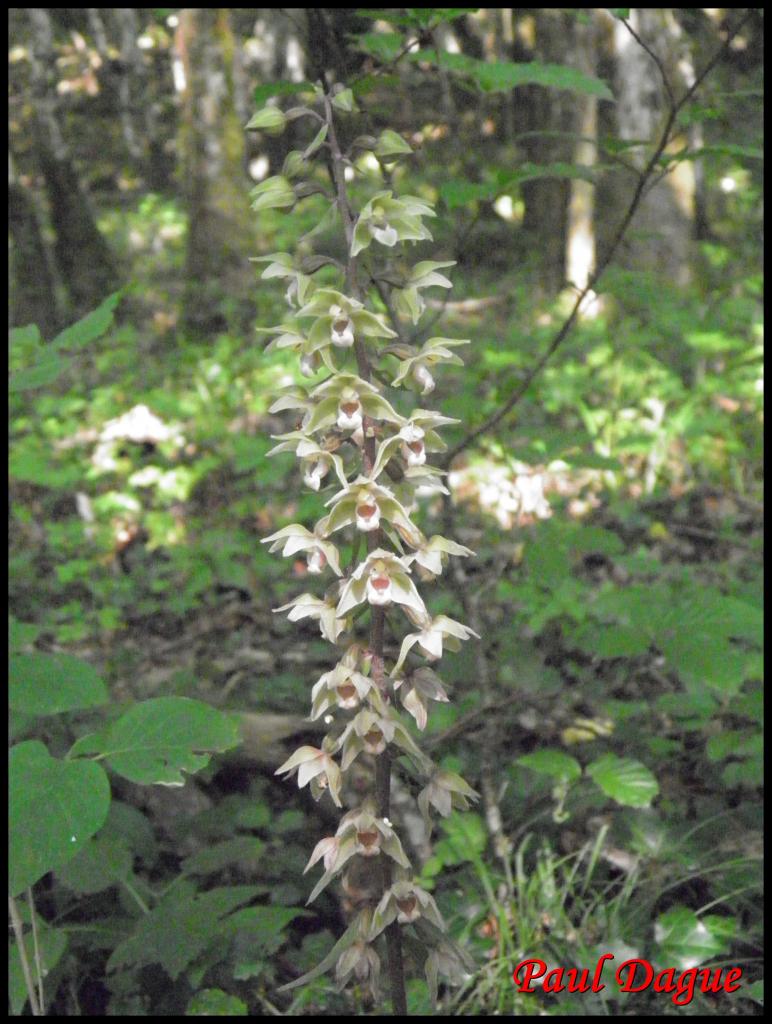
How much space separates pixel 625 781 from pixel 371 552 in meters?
1.23

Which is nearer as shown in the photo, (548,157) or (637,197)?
(637,197)

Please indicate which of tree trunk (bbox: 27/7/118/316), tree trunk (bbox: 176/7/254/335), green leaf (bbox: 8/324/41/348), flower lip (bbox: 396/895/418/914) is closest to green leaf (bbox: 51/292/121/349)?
green leaf (bbox: 8/324/41/348)

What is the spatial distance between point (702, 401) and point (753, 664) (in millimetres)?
3673

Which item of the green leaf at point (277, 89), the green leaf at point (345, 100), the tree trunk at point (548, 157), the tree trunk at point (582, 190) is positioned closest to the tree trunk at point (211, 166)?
the tree trunk at point (548, 157)

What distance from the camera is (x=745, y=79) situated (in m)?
15.2

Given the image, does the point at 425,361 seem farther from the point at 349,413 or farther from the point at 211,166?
the point at 211,166

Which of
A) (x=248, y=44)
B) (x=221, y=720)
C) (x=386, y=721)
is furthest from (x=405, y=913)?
(x=248, y=44)

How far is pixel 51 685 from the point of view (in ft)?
7.64

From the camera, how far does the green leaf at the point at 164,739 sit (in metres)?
1.99

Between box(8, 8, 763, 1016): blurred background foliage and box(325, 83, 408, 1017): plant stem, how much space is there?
0.35 ft

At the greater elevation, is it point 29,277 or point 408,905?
point 408,905

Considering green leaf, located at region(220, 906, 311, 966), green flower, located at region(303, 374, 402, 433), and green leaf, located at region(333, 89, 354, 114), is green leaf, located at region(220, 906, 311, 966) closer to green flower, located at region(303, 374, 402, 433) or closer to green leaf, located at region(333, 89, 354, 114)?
green flower, located at region(303, 374, 402, 433)

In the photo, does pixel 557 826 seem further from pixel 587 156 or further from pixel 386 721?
pixel 587 156

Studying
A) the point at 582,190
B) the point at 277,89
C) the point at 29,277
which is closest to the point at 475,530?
the point at 277,89
